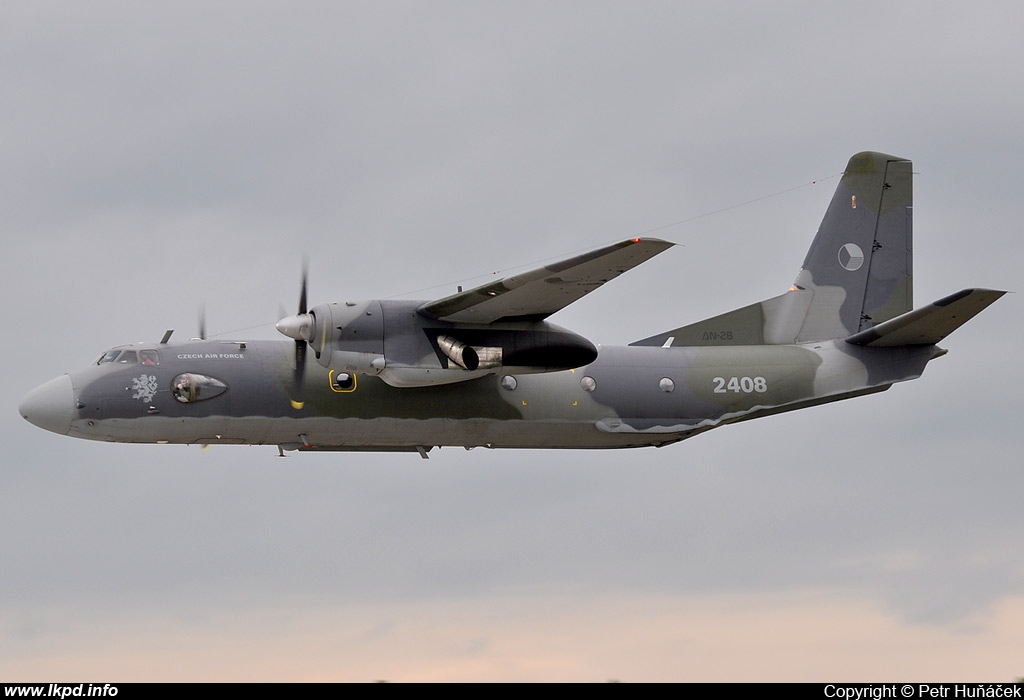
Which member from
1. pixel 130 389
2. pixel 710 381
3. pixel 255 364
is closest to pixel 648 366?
pixel 710 381

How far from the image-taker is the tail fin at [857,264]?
28.9 meters

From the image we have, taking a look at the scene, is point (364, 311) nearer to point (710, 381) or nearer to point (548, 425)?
point (548, 425)

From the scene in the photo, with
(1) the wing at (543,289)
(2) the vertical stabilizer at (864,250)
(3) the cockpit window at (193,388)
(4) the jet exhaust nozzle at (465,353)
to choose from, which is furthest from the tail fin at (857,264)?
(3) the cockpit window at (193,388)

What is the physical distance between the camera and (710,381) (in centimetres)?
2694

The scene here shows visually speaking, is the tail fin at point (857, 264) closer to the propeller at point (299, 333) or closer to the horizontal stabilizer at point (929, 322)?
the horizontal stabilizer at point (929, 322)

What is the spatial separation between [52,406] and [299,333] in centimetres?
436

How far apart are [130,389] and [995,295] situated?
14.6 meters

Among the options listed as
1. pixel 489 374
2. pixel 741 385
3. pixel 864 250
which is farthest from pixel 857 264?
pixel 489 374

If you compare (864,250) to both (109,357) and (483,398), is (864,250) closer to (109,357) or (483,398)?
(483,398)

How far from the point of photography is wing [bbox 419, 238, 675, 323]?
72.2ft

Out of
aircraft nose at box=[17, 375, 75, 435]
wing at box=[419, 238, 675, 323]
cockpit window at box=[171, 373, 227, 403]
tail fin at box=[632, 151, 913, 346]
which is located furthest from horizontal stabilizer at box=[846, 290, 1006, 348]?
aircraft nose at box=[17, 375, 75, 435]

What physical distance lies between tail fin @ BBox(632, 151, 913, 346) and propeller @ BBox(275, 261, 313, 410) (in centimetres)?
919

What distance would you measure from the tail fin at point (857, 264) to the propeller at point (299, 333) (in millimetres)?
9186

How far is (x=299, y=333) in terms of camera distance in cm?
2352
